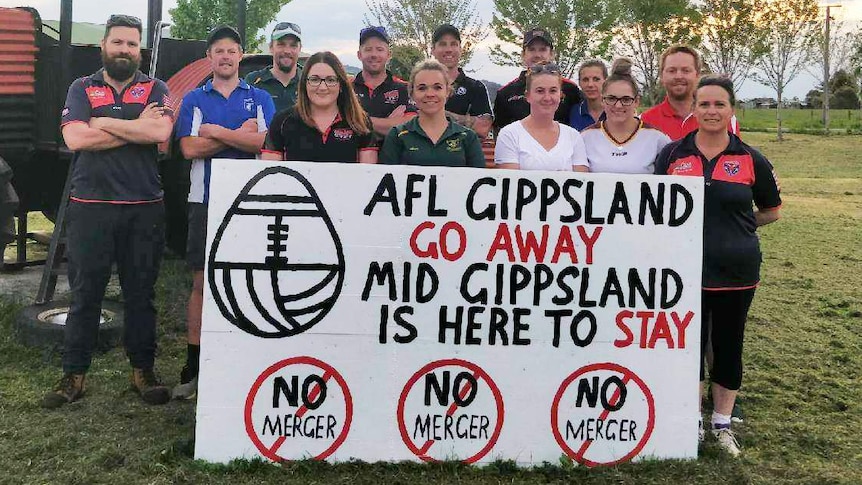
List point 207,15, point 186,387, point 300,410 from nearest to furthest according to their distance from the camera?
point 300,410
point 186,387
point 207,15

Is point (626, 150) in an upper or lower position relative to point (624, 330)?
upper

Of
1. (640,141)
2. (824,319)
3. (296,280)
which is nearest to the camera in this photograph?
(296,280)

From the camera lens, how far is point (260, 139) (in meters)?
3.88

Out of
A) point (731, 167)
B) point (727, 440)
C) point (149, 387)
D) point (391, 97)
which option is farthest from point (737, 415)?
point (149, 387)

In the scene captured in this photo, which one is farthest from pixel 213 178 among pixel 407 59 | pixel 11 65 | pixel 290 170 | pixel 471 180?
pixel 407 59

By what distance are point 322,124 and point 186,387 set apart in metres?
1.57

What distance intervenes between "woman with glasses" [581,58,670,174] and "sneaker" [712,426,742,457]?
1232 mm

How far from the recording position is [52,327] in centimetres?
467

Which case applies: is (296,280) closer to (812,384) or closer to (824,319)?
(812,384)

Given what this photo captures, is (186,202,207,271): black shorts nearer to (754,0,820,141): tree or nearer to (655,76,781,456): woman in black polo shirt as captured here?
(655,76,781,456): woman in black polo shirt

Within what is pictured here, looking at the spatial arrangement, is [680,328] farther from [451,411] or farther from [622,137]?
[451,411]

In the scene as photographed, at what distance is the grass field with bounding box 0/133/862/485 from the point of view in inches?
123

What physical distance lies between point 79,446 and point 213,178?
131cm

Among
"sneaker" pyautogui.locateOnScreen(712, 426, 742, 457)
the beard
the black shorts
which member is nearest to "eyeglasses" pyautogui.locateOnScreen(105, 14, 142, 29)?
the beard
